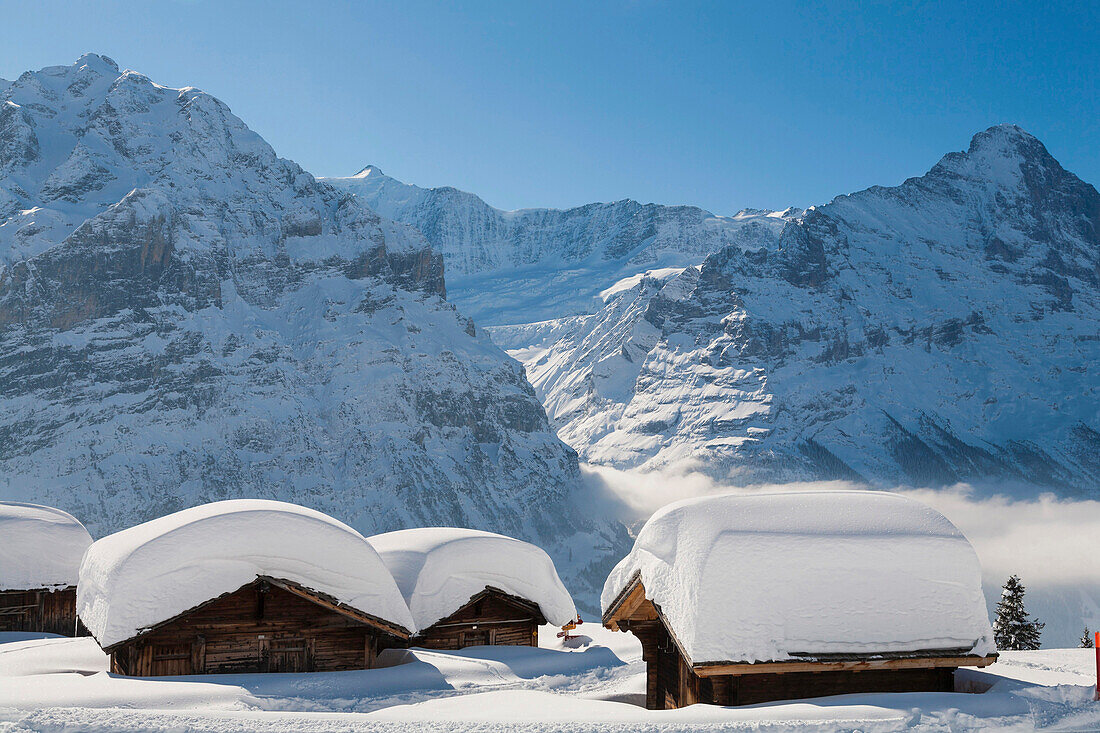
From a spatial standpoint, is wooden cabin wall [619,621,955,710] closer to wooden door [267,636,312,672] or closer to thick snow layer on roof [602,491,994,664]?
thick snow layer on roof [602,491,994,664]

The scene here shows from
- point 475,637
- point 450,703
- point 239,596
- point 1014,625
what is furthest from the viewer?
point 1014,625

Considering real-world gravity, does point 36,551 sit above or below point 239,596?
above

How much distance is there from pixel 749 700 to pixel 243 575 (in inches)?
413

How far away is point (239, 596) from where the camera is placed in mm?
19078

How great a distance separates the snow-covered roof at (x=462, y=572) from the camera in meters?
25.9

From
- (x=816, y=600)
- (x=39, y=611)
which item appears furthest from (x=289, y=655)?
(x=39, y=611)

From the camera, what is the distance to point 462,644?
87.4ft

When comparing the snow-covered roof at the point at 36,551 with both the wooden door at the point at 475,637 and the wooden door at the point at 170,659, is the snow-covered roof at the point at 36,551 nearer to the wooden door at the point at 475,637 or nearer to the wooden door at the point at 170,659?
the wooden door at the point at 170,659

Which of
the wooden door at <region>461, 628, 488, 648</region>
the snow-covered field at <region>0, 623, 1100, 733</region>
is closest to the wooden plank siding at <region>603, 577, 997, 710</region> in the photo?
the snow-covered field at <region>0, 623, 1100, 733</region>

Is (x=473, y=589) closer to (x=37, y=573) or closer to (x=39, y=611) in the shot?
(x=37, y=573)

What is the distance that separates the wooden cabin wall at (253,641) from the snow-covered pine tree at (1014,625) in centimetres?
3157

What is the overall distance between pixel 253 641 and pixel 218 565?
2.01 meters

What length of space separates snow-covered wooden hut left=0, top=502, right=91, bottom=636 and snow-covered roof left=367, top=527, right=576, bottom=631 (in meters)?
9.42

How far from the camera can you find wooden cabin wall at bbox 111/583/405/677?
18.5m
